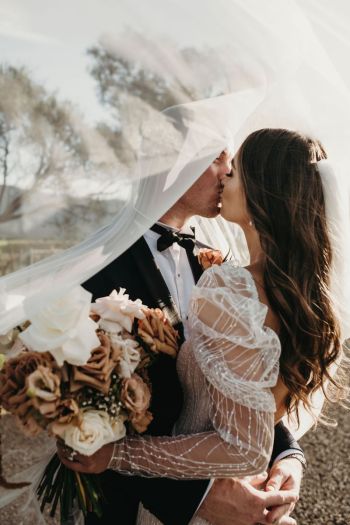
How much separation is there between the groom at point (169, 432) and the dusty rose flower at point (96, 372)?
14.8 inches

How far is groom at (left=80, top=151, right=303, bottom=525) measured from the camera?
1931 mm

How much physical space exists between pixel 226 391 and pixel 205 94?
2.96 ft

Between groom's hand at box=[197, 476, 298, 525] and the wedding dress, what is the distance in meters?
0.24

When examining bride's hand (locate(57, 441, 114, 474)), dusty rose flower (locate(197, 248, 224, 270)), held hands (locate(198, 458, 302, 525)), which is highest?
dusty rose flower (locate(197, 248, 224, 270))

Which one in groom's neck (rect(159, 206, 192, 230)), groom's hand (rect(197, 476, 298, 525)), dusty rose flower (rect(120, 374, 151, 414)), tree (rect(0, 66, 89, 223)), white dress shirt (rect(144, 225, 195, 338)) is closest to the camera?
tree (rect(0, 66, 89, 223))

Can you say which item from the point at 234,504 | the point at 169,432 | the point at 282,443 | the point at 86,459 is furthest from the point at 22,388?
the point at 282,443

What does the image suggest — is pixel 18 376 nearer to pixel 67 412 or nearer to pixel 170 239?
pixel 67 412

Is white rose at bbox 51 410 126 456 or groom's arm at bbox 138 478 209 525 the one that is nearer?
white rose at bbox 51 410 126 456

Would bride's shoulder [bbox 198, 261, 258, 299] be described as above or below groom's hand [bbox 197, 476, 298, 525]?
above

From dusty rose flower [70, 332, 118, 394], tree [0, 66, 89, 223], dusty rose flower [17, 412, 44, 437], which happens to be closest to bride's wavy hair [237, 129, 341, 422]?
dusty rose flower [70, 332, 118, 394]

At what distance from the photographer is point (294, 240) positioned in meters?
1.84

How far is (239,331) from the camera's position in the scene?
65.6 inches

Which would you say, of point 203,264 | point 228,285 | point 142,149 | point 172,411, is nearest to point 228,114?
point 142,149

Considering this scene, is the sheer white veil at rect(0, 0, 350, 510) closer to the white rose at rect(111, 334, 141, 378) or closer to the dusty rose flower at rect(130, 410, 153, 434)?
the white rose at rect(111, 334, 141, 378)
